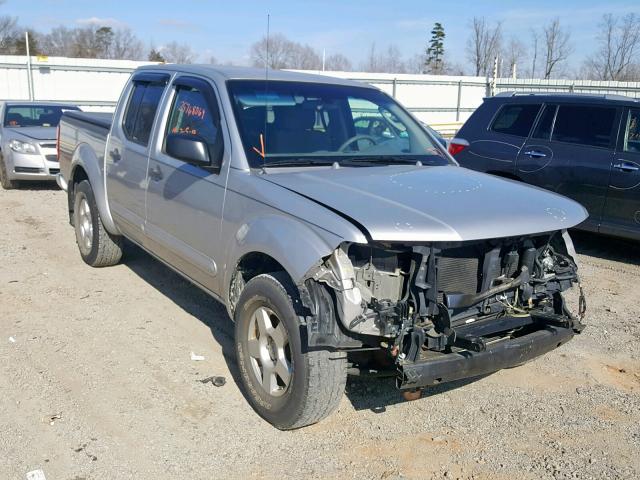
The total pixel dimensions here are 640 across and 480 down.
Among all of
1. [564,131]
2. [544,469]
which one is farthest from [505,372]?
[564,131]

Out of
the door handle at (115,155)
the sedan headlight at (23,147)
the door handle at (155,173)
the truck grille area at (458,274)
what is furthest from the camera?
the sedan headlight at (23,147)

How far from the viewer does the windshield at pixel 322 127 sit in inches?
166

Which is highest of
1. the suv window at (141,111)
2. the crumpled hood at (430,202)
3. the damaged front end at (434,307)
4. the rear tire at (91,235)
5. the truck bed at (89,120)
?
the suv window at (141,111)

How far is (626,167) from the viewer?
23.6ft

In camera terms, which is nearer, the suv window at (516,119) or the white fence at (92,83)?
the suv window at (516,119)

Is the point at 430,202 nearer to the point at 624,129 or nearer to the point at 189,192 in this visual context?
the point at 189,192

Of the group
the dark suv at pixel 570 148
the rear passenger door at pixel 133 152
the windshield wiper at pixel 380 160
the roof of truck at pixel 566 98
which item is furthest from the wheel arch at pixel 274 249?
the roof of truck at pixel 566 98

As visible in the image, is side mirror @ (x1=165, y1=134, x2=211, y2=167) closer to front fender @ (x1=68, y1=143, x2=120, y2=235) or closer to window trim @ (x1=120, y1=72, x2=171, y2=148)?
window trim @ (x1=120, y1=72, x2=171, y2=148)

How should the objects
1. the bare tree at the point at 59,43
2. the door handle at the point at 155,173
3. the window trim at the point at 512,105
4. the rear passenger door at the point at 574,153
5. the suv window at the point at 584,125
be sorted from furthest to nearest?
the bare tree at the point at 59,43 < the window trim at the point at 512,105 < the suv window at the point at 584,125 < the rear passenger door at the point at 574,153 < the door handle at the point at 155,173

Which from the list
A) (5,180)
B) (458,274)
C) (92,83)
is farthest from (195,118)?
(92,83)

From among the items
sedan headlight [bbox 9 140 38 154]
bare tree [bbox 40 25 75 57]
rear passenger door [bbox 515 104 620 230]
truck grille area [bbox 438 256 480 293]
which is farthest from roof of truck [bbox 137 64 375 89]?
bare tree [bbox 40 25 75 57]

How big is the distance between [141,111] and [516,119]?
4879 millimetres

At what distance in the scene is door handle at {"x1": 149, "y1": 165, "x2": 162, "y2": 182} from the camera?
15.9 feet

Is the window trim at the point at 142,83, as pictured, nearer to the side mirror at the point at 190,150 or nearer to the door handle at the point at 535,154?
the side mirror at the point at 190,150
